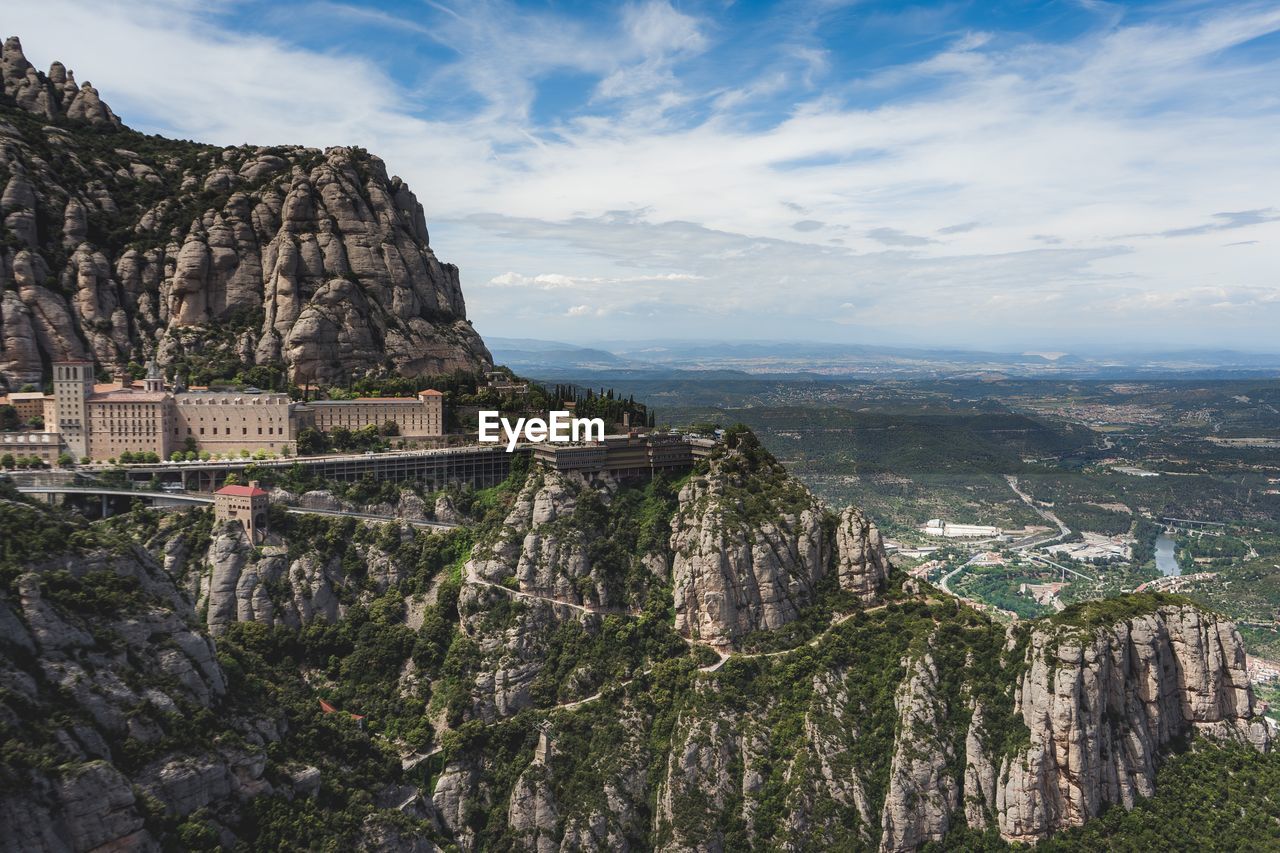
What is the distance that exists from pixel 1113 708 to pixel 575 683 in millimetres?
42373

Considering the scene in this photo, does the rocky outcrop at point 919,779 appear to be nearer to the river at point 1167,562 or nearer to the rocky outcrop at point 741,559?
the rocky outcrop at point 741,559

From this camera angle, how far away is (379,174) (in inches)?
5330

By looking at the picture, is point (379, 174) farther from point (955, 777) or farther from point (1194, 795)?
point (1194, 795)

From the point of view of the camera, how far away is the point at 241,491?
8919 centimetres

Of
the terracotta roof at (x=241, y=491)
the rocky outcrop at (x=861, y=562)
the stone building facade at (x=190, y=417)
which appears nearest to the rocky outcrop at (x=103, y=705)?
the terracotta roof at (x=241, y=491)

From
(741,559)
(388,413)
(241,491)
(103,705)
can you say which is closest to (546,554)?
(741,559)

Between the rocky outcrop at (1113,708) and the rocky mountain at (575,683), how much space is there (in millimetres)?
190

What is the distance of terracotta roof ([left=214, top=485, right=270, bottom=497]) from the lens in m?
88.8

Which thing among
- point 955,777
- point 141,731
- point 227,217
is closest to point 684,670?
point 955,777

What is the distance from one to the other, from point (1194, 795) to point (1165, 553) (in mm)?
144713

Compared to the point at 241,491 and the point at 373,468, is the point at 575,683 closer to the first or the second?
the point at 373,468

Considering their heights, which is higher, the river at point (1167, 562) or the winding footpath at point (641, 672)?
the winding footpath at point (641, 672)

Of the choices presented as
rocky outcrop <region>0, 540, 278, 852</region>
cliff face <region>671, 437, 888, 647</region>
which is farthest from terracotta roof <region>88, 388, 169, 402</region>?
cliff face <region>671, 437, 888, 647</region>

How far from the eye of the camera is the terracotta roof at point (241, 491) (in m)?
88.8
